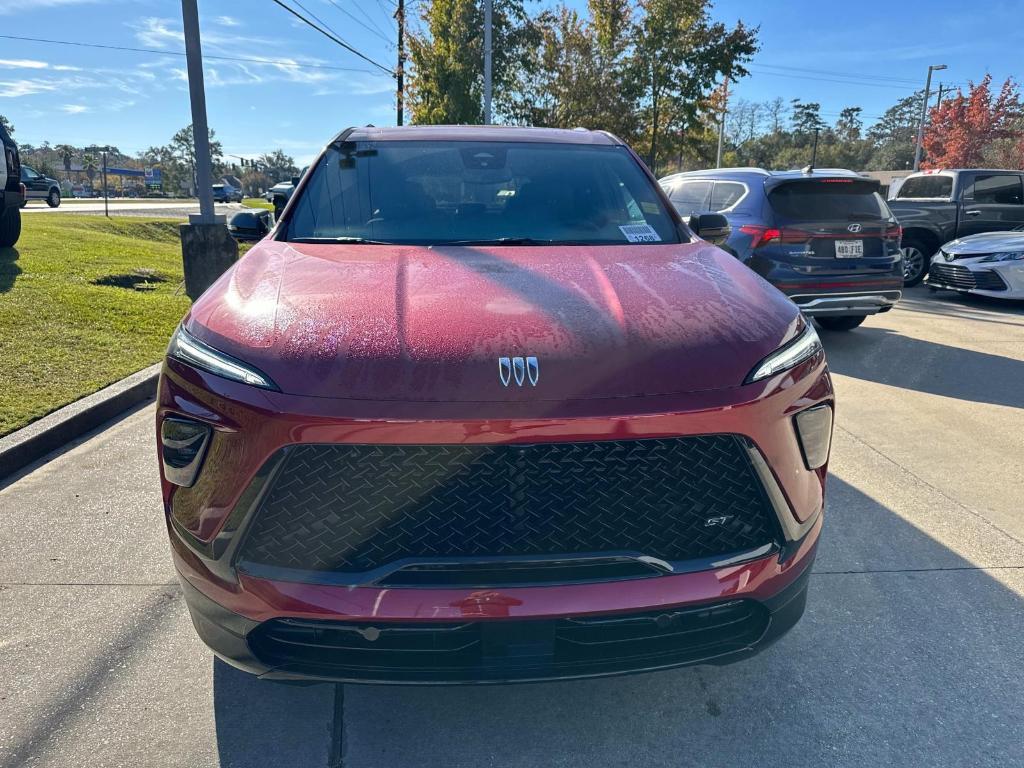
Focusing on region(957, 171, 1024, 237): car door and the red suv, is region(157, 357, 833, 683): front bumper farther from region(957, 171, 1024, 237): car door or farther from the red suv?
region(957, 171, 1024, 237): car door

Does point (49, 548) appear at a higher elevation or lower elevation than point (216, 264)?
lower

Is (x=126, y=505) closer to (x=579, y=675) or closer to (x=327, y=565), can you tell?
(x=327, y=565)

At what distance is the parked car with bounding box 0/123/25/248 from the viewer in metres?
9.22

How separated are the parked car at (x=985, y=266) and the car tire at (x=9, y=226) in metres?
12.4

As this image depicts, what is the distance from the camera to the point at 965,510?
3.60 m

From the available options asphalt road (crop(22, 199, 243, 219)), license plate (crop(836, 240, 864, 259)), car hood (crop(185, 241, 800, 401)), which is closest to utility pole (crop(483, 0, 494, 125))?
asphalt road (crop(22, 199, 243, 219))

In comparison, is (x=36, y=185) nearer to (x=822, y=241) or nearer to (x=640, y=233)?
(x=822, y=241)

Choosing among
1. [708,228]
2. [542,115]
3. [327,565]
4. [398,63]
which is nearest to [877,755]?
[327,565]

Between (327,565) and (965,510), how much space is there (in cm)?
330

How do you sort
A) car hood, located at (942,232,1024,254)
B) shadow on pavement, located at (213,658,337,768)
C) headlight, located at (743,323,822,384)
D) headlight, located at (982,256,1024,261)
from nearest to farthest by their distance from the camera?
headlight, located at (743,323,822,384)
shadow on pavement, located at (213,658,337,768)
headlight, located at (982,256,1024,261)
car hood, located at (942,232,1024,254)

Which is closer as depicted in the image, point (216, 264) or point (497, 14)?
point (216, 264)

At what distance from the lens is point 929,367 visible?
21.3 feet

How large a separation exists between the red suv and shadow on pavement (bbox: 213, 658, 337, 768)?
1.25 ft

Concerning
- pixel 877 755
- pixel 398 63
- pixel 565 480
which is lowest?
pixel 877 755
